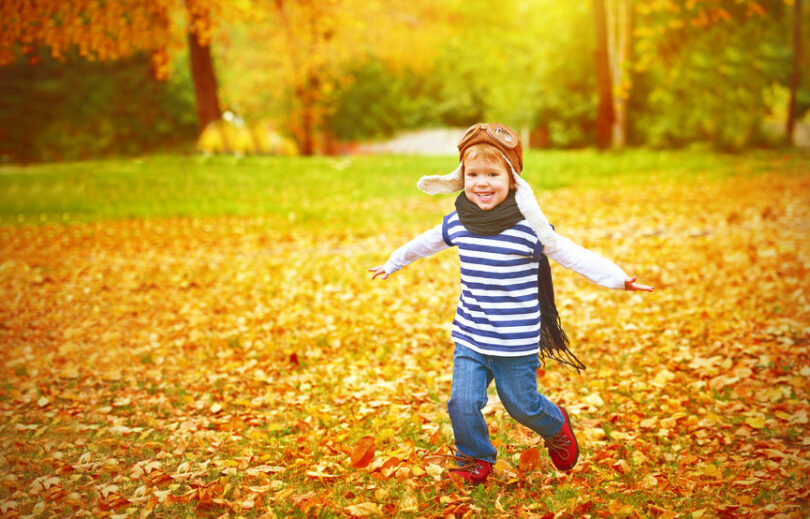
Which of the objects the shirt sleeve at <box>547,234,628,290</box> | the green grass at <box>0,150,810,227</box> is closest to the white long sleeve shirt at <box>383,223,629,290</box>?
the shirt sleeve at <box>547,234,628,290</box>

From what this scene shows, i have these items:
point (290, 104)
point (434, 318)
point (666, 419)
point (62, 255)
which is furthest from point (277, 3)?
point (666, 419)

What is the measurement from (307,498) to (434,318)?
365 centimetres

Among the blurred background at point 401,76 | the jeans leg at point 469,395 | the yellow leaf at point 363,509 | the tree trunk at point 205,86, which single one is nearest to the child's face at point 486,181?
the jeans leg at point 469,395

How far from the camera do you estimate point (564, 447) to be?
3789 mm

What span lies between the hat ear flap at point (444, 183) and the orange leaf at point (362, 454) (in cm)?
161

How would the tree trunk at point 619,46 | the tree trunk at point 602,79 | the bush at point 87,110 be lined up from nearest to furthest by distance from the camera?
the tree trunk at point 602,79
the tree trunk at point 619,46
the bush at point 87,110

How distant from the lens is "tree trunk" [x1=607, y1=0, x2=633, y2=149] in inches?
983

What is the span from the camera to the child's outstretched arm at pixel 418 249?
371 cm

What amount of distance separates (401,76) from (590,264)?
39.9m

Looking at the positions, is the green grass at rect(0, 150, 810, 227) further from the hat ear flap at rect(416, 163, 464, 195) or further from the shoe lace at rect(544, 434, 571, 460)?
the shoe lace at rect(544, 434, 571, 460)

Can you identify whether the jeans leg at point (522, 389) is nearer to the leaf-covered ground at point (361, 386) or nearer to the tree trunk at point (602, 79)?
the leaf-covered ground at point (361, 386)

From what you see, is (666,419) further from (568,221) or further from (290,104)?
(290,104)

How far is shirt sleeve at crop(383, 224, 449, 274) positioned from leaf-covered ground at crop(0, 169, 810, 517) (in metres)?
1.16

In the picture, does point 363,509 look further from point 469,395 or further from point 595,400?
point 595,400
